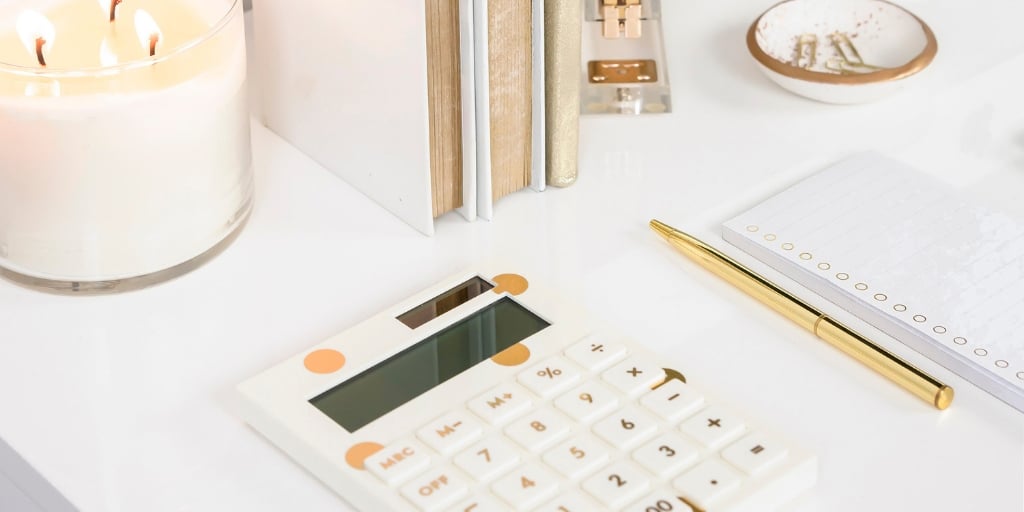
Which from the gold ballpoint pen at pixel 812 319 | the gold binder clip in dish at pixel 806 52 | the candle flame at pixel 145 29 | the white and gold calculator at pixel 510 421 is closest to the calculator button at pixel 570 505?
the white and gold calculator at pixel 510 421

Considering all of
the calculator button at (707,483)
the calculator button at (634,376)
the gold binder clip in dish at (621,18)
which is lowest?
the calculator button at (707,483)

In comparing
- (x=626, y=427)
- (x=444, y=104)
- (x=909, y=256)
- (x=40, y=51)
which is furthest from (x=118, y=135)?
(x=909, y=256)

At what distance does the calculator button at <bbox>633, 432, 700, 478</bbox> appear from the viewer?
543mm

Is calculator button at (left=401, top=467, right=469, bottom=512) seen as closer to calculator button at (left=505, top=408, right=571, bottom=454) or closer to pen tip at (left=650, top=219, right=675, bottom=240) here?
calculator button at (left=505, top=408, right=571, bottom=454)

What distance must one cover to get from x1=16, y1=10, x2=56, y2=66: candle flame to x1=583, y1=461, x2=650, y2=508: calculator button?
320 mm

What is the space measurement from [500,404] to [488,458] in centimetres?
3

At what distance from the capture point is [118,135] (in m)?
0.62

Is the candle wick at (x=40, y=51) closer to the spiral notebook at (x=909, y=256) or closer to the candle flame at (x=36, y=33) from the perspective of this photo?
the candle flame at (x=36, y=33)

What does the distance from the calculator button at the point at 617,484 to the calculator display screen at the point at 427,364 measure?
0.09 m

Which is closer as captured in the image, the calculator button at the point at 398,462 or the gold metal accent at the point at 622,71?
the calculator button at the point at 398,462

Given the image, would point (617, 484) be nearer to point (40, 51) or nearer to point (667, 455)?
point (667, 455)

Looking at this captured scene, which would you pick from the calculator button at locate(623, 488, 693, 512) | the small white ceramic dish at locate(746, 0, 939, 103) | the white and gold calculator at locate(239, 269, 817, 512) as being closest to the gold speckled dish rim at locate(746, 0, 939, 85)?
the small white ceramic dish at locate(746, 0, 939, 103)

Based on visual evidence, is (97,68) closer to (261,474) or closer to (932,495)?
(261,474)

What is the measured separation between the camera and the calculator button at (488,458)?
54 cm
